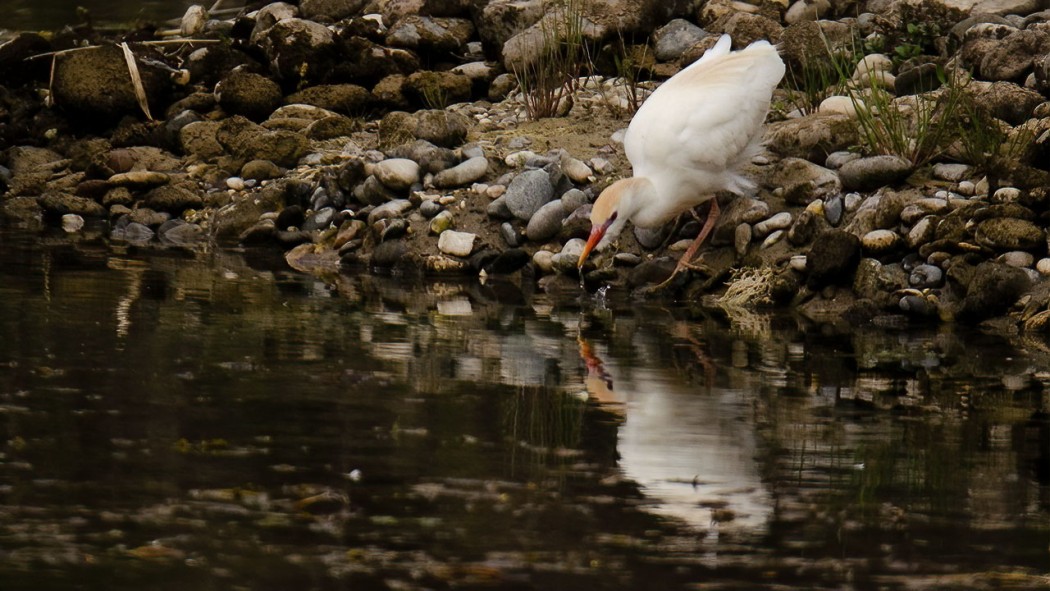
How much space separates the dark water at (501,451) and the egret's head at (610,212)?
0.63 m

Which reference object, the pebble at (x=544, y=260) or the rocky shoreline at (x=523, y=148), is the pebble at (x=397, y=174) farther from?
the pebble at (x=544, y=260)

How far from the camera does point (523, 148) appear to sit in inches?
399

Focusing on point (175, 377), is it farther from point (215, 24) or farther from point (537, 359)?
point (215, 24)

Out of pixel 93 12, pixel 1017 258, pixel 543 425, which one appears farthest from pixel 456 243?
pixel 93 12

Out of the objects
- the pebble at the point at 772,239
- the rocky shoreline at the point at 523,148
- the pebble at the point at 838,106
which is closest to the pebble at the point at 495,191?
the rocky shoreline at the point at 523,148

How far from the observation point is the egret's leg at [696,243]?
8.48 metres

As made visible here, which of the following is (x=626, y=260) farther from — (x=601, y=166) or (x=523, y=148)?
(x=523, y=148)

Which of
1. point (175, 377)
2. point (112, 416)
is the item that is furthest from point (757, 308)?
point (112, 416)

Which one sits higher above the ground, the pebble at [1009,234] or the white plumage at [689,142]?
the white plumage at [689,142]

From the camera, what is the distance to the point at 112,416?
4836 millimetres

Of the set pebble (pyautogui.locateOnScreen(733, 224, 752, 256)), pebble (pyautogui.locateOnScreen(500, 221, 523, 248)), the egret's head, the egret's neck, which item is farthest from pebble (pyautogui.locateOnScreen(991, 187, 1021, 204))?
pebble (pyautogui.locateOnScreen(500, 221, 523, 248))

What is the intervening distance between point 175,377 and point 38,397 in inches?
22.2

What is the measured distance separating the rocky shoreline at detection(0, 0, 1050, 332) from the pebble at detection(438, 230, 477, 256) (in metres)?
0.02

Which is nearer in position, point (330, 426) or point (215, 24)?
point (330, 426)
